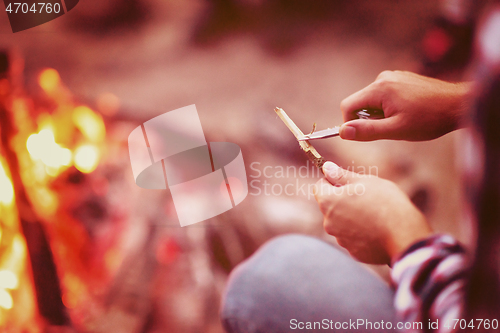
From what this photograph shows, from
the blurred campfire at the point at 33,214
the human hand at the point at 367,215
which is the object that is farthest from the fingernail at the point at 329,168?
the blurred campfire at the point at 33,214

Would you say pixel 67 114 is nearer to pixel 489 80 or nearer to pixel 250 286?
pixel 250 286

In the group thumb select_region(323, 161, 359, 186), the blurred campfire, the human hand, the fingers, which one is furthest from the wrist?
the blurred campfire

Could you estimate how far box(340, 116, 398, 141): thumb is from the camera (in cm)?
56

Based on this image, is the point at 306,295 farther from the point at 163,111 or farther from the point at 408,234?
the point at 163,111

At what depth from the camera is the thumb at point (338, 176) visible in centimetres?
53

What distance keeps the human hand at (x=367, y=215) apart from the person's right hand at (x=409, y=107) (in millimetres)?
102

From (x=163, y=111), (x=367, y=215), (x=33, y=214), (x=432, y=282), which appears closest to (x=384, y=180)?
(x=367, y=215)

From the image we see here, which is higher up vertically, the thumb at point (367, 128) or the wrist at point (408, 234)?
the thumb at point (367, 128)

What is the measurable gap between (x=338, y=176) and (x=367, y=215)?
0.29 feet

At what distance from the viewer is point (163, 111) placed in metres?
0.74

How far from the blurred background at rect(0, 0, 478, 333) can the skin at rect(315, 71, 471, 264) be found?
0.12 meters

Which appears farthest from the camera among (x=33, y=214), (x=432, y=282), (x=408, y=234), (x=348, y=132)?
(x=33, y=214)

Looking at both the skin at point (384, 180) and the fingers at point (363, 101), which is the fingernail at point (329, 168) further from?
the fingers at point (363, 101)

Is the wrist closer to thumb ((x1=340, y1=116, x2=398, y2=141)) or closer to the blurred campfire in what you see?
thumb ((x1=340, y1=116, x2=398, y2=141))
